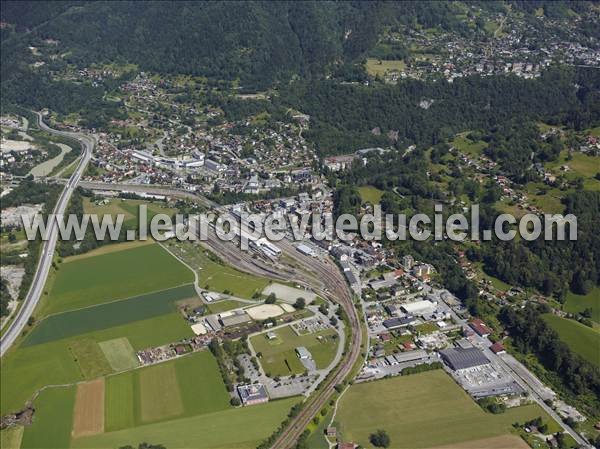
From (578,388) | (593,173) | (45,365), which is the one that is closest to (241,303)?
(45,365)

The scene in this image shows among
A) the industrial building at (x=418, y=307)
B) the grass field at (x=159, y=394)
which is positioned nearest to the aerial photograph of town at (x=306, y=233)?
the grass field at (x=159, y=394)

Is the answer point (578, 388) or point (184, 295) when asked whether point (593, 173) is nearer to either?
point (578, 388)

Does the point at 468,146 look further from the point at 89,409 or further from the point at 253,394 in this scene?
the point at 89,409

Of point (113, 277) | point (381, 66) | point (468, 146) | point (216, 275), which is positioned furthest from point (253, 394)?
point (381, 66)

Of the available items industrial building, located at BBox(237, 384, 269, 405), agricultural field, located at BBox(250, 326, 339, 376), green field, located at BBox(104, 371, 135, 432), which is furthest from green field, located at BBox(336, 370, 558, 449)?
green field, located at BBox(104, 371, 135, 432)

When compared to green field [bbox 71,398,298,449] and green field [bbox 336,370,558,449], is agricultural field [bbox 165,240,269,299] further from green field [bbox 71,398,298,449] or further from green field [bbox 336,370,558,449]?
green field [bbox 336,370,558,449]
